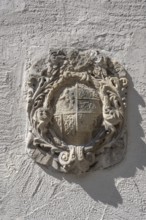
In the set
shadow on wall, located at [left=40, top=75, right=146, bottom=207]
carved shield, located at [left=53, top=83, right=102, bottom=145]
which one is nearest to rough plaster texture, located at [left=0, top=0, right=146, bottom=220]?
shadow on wall, located at [left=40, top=75, right=146, bottom=207]

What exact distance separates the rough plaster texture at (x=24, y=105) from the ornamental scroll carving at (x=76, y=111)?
0.24ft

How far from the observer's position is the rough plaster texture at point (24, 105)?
471 cm

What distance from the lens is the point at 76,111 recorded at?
15.4 ft

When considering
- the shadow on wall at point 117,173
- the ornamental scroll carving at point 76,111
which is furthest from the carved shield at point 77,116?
the shadow on wall at point 117,173

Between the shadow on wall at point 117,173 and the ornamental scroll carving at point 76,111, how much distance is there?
49 millimetres

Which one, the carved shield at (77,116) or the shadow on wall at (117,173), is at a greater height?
the carved shield at (77,116)

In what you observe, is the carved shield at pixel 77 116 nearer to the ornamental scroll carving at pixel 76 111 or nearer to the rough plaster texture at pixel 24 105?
the ornamental scroll carving at pixel 76 111

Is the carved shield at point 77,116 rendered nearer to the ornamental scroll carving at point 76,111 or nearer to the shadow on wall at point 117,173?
the ornamental scroll carving at point 76,111

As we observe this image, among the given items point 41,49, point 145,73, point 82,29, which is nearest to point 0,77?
point 41,49

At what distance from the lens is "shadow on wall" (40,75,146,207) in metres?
4.73

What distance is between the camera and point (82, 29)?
4.94 meters

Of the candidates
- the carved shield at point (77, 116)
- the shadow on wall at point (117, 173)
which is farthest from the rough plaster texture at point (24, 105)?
the carved shield at point (77, 116)

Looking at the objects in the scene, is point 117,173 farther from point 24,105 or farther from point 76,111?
point 24,105

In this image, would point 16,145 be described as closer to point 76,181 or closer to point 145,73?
point 76,181
